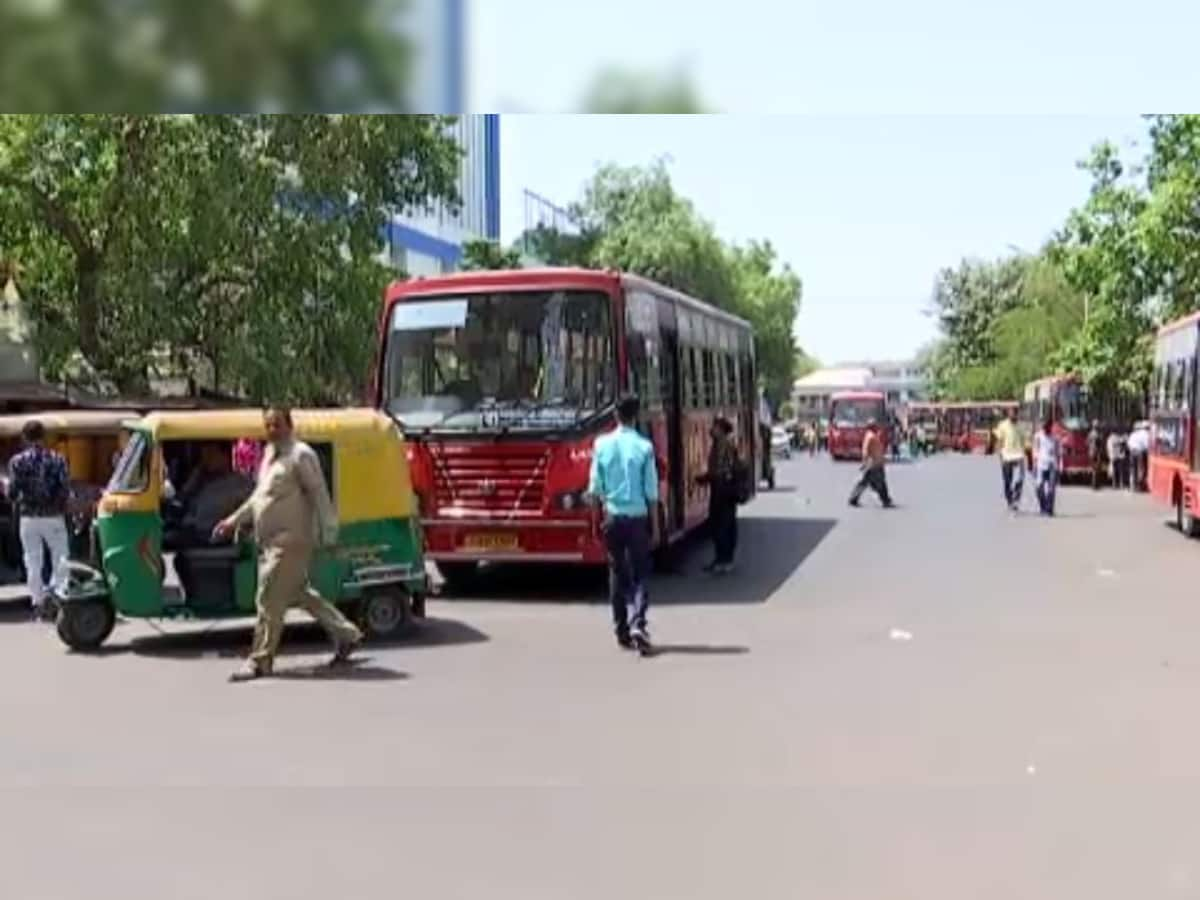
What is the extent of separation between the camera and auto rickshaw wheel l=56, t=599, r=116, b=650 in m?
12.0

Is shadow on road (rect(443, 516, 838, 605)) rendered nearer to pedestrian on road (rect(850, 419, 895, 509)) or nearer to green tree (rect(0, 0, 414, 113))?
pedestrian on road (rect(850, 419, 895, 509))

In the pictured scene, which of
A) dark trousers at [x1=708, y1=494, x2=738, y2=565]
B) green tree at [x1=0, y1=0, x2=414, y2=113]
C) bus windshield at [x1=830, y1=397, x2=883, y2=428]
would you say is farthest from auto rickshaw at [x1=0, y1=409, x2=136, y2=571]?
bus windshield at [x1=830, y1=397, x2=883, y2=428]

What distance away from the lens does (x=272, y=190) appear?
24.5 meters

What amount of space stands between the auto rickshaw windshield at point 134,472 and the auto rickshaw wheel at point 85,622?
0.82m

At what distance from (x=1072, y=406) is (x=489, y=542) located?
27.4m

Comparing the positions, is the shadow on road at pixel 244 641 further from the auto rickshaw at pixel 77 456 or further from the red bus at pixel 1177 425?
the red bus at pixel 1177 425

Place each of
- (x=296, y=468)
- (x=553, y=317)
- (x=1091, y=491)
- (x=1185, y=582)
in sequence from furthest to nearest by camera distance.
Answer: (x=1091, y=491) < (x=1185, y=582) < (x=553, y=317) < (x=296, y=468)

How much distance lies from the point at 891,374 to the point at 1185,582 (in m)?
164

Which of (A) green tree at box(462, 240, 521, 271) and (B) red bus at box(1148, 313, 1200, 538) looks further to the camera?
(A) green tree at box(462, 240, 521, 271)

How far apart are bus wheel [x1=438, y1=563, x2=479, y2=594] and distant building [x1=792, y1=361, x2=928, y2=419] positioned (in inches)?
2711

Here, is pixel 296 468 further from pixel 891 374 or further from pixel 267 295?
pixel 891 374

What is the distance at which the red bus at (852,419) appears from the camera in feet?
187

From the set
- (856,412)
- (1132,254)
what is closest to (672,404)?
(1132,254)

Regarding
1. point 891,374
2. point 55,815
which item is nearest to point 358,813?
point 55,815
